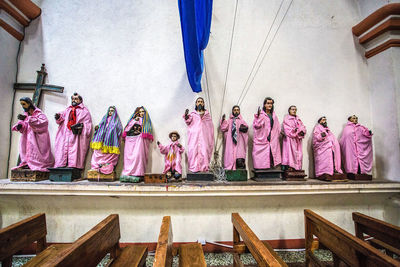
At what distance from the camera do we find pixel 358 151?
2836mm

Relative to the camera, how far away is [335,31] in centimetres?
352

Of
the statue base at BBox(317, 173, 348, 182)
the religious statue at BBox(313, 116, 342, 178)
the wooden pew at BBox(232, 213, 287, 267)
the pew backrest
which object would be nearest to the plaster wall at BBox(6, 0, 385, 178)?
the religious statue at BBox(313, 116, 342, 178)

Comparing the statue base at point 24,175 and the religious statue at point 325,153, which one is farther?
the religious statue at point 325,153

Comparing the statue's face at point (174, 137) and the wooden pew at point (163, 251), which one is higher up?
the statue's face at point (174, 137)

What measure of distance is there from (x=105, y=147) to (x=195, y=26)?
2.08 meters

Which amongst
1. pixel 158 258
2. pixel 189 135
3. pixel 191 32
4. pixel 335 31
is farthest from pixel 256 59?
pixel 158 258

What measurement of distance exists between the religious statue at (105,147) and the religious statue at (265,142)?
2073 millimetres

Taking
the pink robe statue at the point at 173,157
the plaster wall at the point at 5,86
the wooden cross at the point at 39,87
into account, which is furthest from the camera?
the wooden cross at the point at 39,87

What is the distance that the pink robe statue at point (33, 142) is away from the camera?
252 centimetres

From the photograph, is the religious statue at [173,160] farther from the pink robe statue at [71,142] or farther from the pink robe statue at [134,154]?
the pink robe statue at [71,142]

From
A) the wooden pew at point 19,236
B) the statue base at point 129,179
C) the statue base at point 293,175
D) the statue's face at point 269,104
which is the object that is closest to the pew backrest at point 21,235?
the wooden pew at point 19,236

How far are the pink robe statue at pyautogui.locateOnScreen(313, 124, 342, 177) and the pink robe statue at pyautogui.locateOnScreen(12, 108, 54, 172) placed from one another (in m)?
4.10

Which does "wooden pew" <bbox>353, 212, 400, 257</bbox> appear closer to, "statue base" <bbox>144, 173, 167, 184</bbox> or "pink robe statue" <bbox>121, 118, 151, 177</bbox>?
"statue base" <bbox>144, 173, 167, 184</bbox>

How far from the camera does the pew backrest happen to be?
4.61ft
